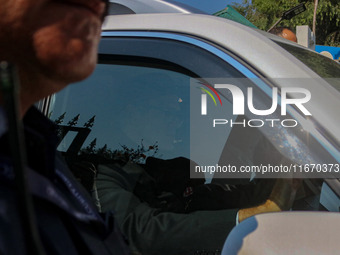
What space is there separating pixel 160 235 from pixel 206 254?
0.50 feet

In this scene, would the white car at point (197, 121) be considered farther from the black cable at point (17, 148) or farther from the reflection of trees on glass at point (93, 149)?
the black cable at point (17, 148)

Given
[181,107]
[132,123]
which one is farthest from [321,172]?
[132,123]

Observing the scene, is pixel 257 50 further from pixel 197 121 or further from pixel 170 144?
pixel 170 144

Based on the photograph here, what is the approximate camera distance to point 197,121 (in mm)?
1376

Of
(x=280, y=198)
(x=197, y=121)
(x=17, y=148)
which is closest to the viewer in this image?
(x=17, y=148)

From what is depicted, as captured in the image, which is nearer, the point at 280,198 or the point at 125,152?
the point at 280,198

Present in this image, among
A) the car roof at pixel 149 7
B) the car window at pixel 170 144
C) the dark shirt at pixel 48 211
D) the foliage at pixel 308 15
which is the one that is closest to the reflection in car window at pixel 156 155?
the car window at pixel 170 144

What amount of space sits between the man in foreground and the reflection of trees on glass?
25.9 inches

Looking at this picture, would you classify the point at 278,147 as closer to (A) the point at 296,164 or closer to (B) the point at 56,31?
(A) the point at 296,164

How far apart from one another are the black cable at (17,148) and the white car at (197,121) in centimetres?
84

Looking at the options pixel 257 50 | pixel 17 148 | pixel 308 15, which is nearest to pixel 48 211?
pixel 17 148

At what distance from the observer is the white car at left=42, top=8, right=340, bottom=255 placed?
3.91 ft

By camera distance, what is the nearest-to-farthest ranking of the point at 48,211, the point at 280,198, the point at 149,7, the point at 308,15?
the point at 48,211 → the point at 280,198 → the point at 149,7 → the point at 308,15

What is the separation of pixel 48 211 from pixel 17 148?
19 centimetres
